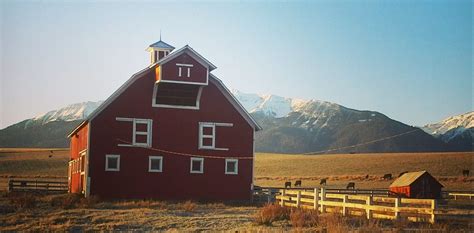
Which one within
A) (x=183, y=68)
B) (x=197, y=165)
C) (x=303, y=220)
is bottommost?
(x=303, y=220)

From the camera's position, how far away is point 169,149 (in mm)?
39688

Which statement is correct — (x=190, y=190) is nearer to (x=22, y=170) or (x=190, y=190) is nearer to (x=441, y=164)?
(x=441, y=164)

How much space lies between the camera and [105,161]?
1519 inches

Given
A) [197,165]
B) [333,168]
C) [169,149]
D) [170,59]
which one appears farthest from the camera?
[333,168]

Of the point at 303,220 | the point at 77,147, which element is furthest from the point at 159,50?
the point at 303,220

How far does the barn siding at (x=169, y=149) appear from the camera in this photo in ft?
127

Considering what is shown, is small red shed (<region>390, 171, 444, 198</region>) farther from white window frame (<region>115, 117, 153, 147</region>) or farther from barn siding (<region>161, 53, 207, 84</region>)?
white window frame (<region>115, 117, 153, 147</region>)

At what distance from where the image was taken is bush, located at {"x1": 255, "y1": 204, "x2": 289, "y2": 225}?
23922 millimetres

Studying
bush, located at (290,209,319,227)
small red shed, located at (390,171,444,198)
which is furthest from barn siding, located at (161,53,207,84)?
small red shed, located at (390,171,444,198)

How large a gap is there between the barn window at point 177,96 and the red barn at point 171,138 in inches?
2.5

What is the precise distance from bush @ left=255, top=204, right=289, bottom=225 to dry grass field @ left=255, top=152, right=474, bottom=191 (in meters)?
40.1

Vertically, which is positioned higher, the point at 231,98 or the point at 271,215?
the point at 231,98

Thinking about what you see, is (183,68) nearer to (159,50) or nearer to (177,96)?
(177,96)

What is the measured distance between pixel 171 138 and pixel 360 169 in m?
51.9
